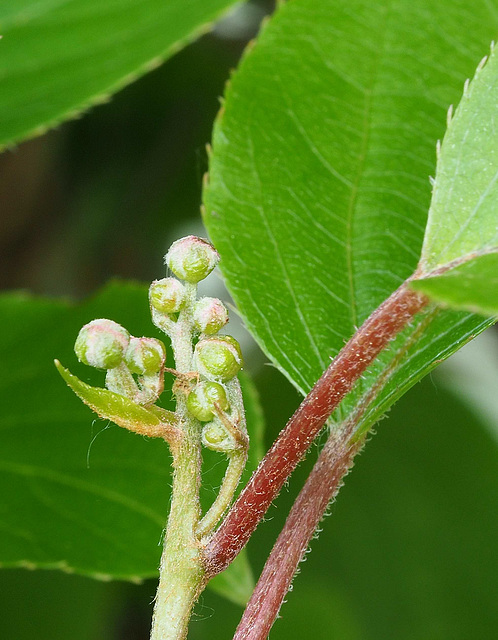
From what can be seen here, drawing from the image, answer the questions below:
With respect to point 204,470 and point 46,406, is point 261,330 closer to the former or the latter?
point 204,470

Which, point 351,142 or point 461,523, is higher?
point 351,142

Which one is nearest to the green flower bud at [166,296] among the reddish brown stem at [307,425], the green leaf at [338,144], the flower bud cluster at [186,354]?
the flower bud cluster at [186,354]

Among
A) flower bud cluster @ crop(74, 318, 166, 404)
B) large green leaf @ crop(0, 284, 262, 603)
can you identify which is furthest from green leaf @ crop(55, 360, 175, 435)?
large green leaf @ crop(0, 284, 262, 603)

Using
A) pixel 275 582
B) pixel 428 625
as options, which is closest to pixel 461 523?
pixel 428 625

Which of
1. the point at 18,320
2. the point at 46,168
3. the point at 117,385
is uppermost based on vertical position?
the point at 46,168

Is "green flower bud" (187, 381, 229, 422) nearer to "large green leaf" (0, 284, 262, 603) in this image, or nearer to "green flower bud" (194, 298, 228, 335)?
"green flower bud" (194, 298, 228, 335)

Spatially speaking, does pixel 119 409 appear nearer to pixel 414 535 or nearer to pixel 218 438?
pixel 218 438

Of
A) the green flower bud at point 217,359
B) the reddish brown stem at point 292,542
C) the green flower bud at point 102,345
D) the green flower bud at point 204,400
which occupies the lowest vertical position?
the reddish brown stem at point 292,542

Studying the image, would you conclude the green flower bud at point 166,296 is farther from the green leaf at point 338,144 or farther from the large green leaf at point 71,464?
the large green leaf at point 71,464
